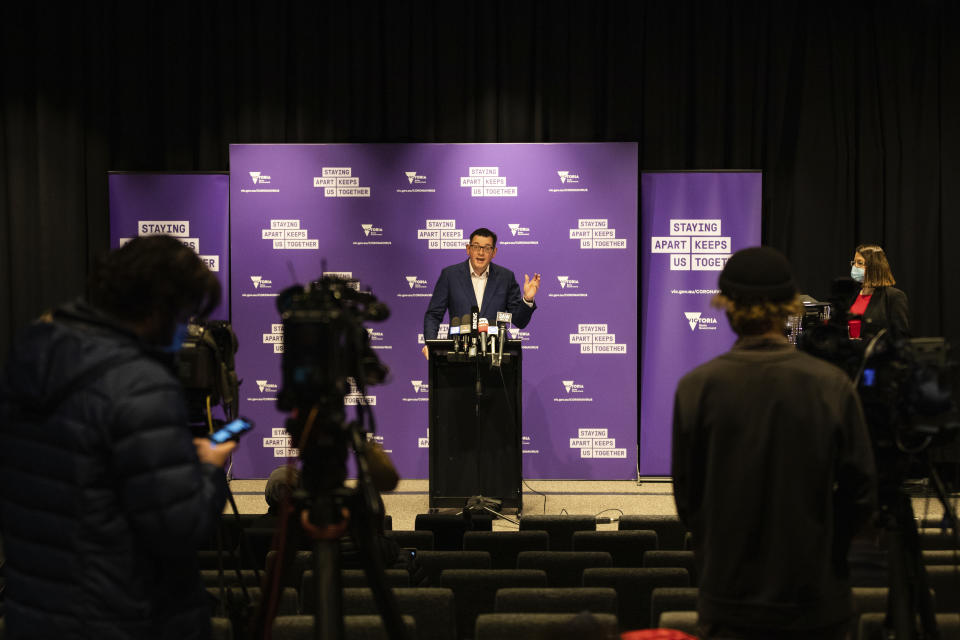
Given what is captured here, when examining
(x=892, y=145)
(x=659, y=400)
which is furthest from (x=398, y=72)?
(x=892, y=145)

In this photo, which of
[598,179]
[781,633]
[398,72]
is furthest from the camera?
[398,72]

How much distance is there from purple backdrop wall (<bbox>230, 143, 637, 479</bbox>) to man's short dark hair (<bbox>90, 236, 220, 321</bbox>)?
18.6ft

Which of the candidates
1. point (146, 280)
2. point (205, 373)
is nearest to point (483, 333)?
point (205, 373)

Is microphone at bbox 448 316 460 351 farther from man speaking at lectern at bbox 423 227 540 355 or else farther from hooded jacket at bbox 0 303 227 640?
hooded jacket at bbox 0 303 227 640

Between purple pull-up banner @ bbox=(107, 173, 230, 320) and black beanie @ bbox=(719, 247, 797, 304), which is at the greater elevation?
purple pull-up banner @ bbox=(107, 173, 230, 320)

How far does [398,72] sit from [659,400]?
3.75m

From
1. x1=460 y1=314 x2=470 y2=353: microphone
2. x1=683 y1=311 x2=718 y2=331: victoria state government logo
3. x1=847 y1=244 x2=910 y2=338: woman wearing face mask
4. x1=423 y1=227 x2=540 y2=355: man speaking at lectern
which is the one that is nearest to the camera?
x1=460 y1=314 x2=470 y2=353: microphone

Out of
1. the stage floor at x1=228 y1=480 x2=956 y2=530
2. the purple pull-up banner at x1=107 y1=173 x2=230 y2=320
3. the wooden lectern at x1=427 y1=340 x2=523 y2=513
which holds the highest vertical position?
the purple pull-up banner at x1=107 y1=173 x2=230 y2=320

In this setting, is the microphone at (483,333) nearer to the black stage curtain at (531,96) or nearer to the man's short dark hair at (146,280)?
the black stage curtain at (531,96)

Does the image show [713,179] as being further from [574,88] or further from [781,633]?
[781,633]

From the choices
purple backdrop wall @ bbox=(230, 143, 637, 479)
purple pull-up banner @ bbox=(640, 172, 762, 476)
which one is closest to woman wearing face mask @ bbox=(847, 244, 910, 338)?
purple pull-up banner @ bbox=(640, 172, 762, 476)

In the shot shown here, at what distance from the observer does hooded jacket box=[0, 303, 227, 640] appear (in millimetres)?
1819

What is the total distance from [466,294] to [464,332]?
1.11m

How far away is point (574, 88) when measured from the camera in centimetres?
815
